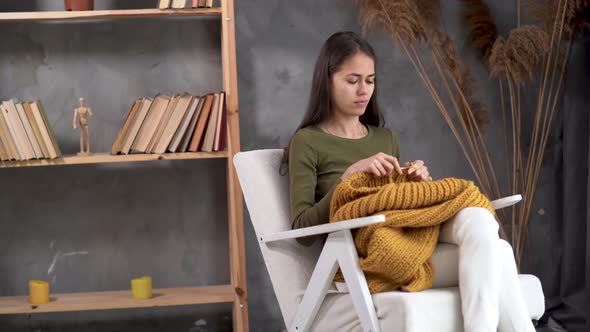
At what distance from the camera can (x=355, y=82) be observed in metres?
2.34

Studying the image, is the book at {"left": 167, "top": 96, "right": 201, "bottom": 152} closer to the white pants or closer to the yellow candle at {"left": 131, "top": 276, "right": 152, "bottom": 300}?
the yellow candle at {"left": 131, "top": 276, "right": 152, "bottom": 300}

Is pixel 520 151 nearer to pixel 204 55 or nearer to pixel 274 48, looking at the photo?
pixel 274 48

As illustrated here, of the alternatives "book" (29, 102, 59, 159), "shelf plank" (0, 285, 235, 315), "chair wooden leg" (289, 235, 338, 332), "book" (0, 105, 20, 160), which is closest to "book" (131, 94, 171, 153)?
"book" (29, 102, 59, 159)

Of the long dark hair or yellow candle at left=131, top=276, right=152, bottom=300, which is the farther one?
yellow candle at left=131, top=276, right=152, bottom=300

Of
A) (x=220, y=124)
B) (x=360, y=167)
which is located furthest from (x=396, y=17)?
(x=360, y=167)

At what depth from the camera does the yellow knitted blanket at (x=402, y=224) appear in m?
1.86

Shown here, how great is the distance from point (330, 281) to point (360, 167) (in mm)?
292

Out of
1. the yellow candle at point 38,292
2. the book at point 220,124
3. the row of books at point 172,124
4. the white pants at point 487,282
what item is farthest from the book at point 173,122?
the white pants at point 487,282

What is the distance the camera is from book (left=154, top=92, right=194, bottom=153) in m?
2.86

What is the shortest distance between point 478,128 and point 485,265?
1527 millimetres

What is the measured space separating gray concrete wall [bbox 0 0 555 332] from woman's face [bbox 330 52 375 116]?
906 mm

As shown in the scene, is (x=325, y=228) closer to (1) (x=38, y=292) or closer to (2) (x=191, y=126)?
(2) (x=191, y=126)

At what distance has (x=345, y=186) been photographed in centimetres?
200

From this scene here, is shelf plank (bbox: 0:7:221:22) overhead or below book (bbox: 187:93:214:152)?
overhead
